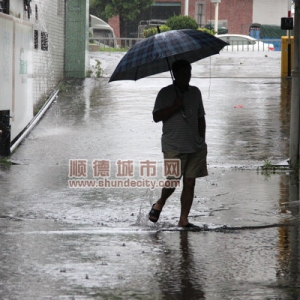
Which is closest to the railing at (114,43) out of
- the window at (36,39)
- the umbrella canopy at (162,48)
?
the window at (36,39)

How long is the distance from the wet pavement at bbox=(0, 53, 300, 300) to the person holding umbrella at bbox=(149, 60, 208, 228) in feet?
1.73

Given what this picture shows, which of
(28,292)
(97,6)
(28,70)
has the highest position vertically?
(97,6)

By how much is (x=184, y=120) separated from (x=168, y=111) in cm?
17

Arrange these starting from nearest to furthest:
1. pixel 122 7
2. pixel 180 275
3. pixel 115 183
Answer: pixel 180 275, pixel 115 183, pixel 122 7

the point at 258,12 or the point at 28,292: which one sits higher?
the point at 258,12

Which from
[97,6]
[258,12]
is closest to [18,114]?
[97,6]

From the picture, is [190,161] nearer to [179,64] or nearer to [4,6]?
[179,64]

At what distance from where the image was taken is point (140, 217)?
7867mm

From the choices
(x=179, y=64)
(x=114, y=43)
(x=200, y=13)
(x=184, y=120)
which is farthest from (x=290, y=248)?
(x=200, y=13)

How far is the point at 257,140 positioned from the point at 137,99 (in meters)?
4.76

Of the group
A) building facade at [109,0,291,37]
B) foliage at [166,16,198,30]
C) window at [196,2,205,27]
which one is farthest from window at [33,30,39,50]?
window at [196,2,205,27]

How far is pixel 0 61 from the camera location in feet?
36.7

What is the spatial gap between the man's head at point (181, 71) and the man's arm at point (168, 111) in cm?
17

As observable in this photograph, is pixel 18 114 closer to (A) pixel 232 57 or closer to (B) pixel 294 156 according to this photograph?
(B) pixel 294 156
